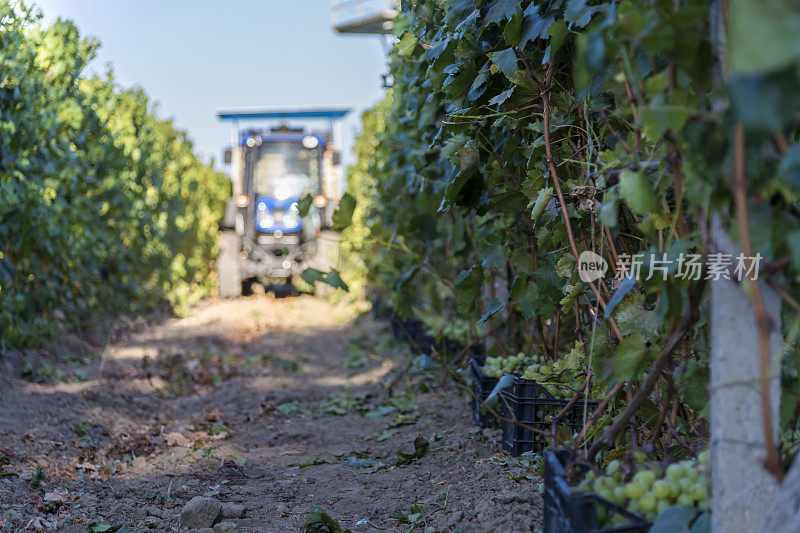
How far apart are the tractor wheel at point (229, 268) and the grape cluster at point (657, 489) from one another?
11.2 metres

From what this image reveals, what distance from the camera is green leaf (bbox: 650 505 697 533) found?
1516 mm

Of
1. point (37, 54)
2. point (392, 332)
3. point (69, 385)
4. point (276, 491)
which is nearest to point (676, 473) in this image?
point (276, 491)

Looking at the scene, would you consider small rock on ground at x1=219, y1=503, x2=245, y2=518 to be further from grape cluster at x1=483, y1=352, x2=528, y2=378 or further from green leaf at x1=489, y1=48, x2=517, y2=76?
A: green leaf at x1=489, y1=48, x2=517, y2=76

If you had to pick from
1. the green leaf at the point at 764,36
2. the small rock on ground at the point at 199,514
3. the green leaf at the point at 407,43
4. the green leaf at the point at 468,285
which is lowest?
the small rock on ground at the point at 199,514

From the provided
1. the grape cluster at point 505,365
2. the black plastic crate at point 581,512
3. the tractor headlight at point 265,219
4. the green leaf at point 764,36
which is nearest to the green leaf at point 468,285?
the grape cluster at point 505,365

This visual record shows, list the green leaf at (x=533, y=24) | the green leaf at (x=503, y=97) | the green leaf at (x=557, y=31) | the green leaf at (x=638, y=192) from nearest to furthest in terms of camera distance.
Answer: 1. the green leaf at (x=638, y=192)
2. the green leaf at (x=557, y=31)
3. the green leaf at (x=533, y=24)
4. the green leaf at (x=503, y=97)

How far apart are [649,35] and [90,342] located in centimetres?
693

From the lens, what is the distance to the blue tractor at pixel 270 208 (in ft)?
41.0

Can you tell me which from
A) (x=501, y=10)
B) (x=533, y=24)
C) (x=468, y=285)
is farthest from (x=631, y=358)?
(x=468, y=285)

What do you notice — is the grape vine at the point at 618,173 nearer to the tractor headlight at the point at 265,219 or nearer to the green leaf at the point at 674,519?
the green leaf at the point at 674,519

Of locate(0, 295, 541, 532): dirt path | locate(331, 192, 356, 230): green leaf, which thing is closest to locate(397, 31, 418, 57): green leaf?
locate(331, 192, 356, 230): green leaf

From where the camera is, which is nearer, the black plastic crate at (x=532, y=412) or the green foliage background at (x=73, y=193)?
the black plastic crate at (x=532, y=412)

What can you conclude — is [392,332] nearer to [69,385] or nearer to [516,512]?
[69,385]

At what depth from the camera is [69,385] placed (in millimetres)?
5480
